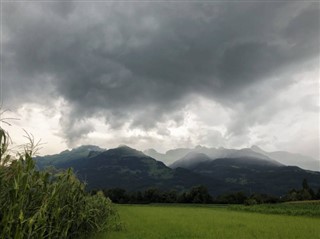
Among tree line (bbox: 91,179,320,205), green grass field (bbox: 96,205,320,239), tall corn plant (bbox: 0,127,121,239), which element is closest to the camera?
tall corn plant (bbox: 0,127,121,239)

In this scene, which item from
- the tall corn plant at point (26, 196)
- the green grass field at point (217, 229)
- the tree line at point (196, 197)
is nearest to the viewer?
the tall corn plant at point (26, 196)

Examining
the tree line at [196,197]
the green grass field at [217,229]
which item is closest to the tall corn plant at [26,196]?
the green grass field at [217,229]

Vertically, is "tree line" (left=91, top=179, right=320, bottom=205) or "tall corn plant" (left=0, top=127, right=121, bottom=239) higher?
"tree line" (left=91, top=179, right=320, bottom=205)

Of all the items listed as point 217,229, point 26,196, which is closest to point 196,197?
point 217,229

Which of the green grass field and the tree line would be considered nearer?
the green grass field

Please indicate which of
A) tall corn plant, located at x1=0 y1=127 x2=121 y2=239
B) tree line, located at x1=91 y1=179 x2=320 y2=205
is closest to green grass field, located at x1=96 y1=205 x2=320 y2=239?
tall corn plant, located at x1=0 y1=127 x2=121 y2=239

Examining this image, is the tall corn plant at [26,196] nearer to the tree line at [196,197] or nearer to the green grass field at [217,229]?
the green grass field at [217,229]

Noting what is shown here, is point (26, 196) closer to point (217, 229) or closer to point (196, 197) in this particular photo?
point (217, 229)

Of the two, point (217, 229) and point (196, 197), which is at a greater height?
point (196, 197)

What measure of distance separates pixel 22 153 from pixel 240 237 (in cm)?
1868

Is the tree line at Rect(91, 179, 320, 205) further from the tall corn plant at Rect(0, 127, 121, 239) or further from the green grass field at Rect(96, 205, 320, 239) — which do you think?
the tall corn plant at Rect(0, 127, 121, 239)

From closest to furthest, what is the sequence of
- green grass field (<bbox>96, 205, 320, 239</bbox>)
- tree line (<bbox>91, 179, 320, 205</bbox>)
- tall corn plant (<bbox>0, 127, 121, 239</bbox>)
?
tall corn plant (<bbox>0, 127, 121, 239</bbox>) < green grass field (<bbox>96, 205, 320, 239</bbox>) < tree line (<bbox>91, 179, 320, 205</bbox>)

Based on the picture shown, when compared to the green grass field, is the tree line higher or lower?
higher

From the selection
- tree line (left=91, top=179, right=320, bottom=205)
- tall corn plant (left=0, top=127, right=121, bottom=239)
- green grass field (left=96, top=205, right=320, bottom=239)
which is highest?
tree line (left=91, top=179, right=320, bottom=205)
